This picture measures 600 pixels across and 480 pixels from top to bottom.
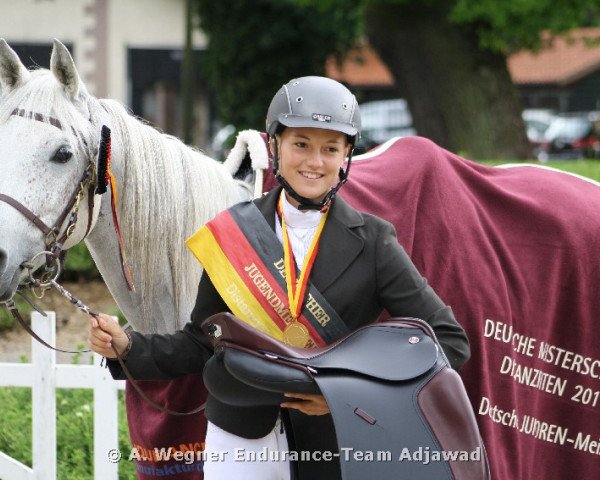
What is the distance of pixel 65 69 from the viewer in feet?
10.2

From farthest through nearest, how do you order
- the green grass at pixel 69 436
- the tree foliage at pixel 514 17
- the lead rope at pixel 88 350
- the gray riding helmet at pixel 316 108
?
the tree foliage at pixel 514 17
the green grass at pixel 69 436
the lead rope at pixel 88 350
the gray riding helmet at pixel 316 108

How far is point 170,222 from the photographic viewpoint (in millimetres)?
3365

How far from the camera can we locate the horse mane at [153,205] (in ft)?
10.9

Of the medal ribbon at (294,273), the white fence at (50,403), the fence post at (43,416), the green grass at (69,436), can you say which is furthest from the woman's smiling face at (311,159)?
the green grass at (69,436)

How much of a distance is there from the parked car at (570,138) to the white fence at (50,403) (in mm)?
18897

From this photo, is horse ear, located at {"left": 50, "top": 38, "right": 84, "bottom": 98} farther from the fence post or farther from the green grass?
the green grass

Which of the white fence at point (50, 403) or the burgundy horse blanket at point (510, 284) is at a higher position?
the burgundy horse blanket at point (510, 284)

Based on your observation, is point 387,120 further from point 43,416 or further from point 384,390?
point 384,390

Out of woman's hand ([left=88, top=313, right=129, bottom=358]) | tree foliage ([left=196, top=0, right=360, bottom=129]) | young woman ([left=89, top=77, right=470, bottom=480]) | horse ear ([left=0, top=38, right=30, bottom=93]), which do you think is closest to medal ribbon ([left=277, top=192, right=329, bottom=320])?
young woman ([left=89, top=77, right=470, bottom=480])

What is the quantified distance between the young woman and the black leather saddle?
141 mm

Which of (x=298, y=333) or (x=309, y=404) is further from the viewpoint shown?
(x=298, y=333)

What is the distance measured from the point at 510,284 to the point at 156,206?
126 centimetres

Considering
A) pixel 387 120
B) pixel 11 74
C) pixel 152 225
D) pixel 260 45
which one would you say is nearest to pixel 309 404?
pixel 152 225

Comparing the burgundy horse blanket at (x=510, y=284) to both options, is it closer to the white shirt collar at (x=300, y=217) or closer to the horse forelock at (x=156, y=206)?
the horse forelock at (x=156, y=206)
